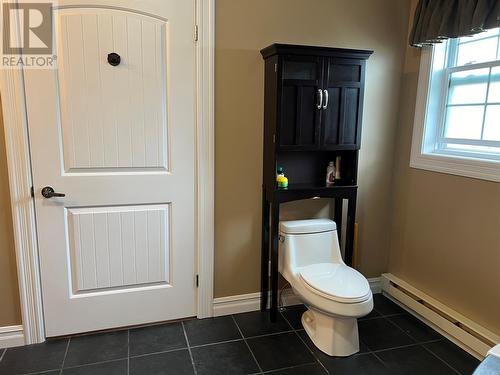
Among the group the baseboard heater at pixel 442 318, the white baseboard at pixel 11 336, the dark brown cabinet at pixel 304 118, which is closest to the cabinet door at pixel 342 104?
the dark brown cabinet at pixel 304 118

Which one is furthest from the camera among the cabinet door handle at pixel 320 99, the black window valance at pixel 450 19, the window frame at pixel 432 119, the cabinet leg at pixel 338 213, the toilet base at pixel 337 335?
the cabinet leg at pixel 338 213

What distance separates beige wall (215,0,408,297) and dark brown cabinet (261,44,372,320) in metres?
0.11

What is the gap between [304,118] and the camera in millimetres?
2289

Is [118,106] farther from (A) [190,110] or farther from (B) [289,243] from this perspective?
(B) [289,243]

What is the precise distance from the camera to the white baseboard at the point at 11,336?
219 cm

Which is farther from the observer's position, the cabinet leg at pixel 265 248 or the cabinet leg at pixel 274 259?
the cabinet leg at pixel 265 248

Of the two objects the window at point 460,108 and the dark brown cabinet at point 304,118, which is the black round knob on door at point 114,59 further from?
the window at point 460,108

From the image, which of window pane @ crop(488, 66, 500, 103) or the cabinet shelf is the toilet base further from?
window pane @ crop(488, 66, 500, 103)

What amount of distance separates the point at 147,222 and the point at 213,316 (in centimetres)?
81

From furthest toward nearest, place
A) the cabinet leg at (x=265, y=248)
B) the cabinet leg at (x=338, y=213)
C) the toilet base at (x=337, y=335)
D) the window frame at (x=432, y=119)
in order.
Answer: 1. the cabinet leg at (x=338, y=213)
2. the cabinet leg at (x=265, y=248)
3. the window frame at (x=432, y=119)
4. the toilet base at (x=337, y=335)

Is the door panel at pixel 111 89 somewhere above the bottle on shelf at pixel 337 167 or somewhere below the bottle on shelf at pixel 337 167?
above

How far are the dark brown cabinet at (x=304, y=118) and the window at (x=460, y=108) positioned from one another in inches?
19.9

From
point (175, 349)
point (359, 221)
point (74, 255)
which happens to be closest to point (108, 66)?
point (74, 255)

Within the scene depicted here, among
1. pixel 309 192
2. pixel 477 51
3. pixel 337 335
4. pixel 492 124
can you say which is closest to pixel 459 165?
pixel 492 124
